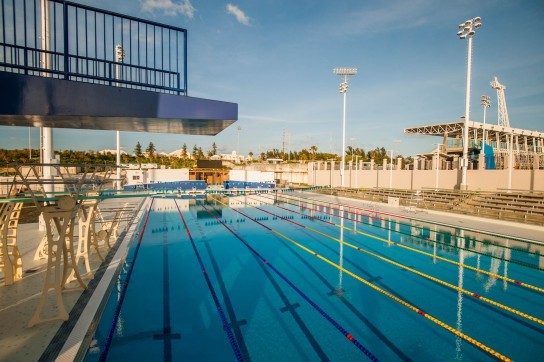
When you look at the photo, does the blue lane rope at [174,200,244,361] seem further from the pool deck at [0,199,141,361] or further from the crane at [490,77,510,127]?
the crane at [490,77,510,127]

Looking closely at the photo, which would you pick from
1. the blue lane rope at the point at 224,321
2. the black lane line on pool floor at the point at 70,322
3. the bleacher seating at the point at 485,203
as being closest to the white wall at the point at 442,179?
the bleacher seating at the point at 485,203

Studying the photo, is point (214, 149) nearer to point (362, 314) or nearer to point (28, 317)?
point (28, 317)

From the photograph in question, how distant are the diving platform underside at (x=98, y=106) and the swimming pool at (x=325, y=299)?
297cm

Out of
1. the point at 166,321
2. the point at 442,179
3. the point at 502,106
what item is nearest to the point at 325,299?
the point at 166,321

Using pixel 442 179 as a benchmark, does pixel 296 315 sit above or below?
below

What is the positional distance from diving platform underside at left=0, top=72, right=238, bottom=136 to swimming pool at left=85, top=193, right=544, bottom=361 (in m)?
2.97

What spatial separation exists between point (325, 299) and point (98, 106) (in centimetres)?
476

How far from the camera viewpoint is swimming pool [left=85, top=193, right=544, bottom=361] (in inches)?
143

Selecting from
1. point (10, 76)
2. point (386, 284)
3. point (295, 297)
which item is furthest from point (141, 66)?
point (386, 284)

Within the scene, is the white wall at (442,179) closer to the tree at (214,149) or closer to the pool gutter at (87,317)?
the pool gutter at (87,317)

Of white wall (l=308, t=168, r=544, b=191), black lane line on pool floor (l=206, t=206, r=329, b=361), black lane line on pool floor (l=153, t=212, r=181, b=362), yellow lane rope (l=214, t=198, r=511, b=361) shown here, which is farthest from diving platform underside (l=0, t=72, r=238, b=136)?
white wall (l=308, t=168, r=544, b=191)

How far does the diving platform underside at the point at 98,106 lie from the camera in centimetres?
330

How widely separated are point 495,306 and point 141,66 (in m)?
7.18

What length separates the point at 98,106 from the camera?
3.60 meters
